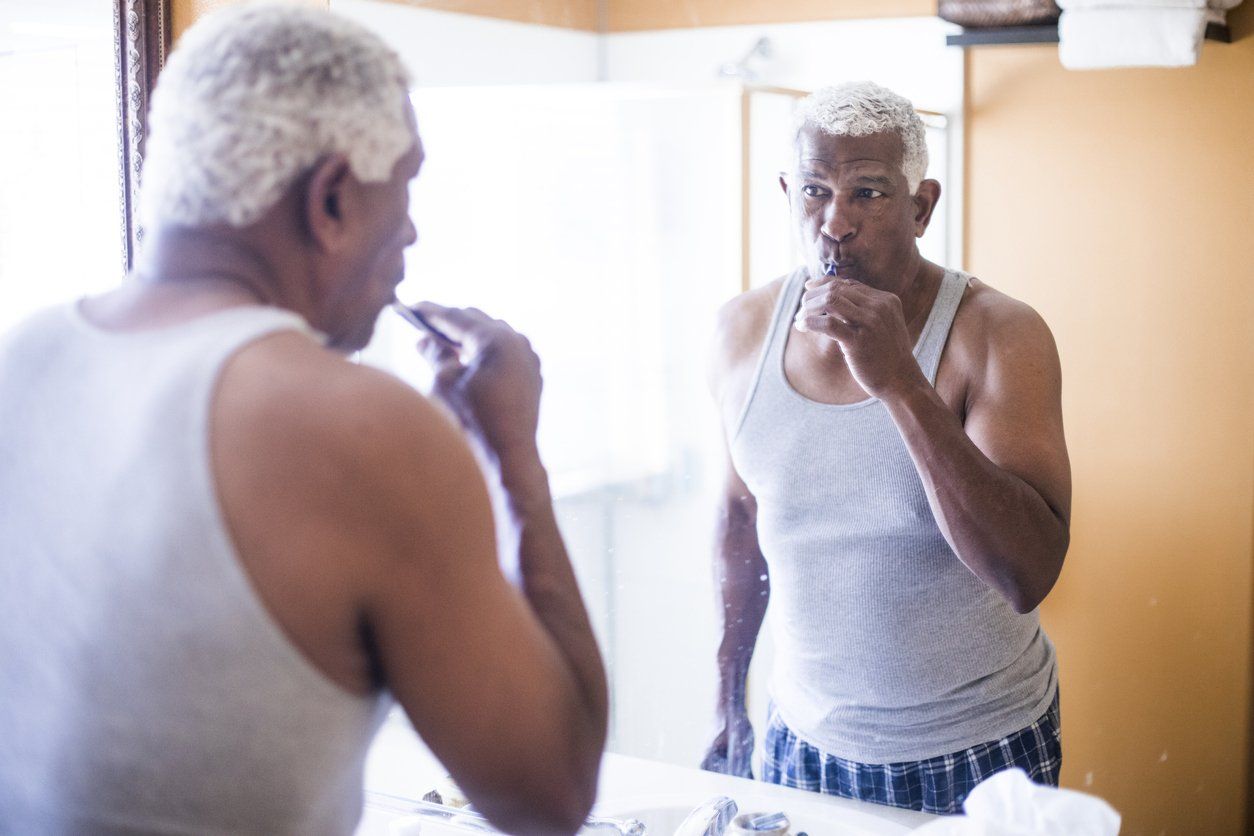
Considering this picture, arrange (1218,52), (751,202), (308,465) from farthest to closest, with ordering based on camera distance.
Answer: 1. (751,202)
2. (1218,52)
3. (308,465)

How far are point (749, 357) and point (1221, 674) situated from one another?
0.43 meters

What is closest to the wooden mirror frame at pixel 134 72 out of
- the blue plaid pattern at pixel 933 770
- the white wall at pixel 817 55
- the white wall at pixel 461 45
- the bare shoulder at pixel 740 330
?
the white wall at pixel 461 45

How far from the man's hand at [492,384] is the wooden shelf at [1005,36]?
0.43 m

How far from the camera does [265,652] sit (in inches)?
17.9

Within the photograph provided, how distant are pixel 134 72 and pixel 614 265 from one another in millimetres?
584

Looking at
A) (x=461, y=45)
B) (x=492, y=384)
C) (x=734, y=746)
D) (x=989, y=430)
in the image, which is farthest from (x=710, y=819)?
(x=461, y=45)

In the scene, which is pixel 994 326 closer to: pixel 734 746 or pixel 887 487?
pixel 887 487

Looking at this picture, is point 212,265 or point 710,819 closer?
point 212,265

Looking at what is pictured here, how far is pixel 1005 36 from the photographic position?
845mm

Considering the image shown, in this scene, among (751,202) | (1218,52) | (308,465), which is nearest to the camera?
(308,465)

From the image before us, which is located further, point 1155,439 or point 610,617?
point 610,617

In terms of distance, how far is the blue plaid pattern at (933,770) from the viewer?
2.88 ft

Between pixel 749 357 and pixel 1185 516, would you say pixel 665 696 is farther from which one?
pixel 1185 516

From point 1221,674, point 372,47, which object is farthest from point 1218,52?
point 372,47
